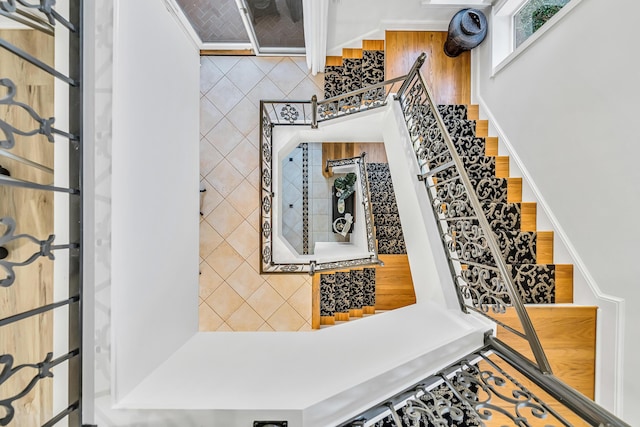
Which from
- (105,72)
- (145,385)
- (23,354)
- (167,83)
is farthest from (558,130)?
(23,354)

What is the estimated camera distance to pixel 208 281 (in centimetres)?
429

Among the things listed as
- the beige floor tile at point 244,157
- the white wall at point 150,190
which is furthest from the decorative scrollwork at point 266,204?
the white wall at point 150,190

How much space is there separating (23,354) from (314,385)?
3.42ft

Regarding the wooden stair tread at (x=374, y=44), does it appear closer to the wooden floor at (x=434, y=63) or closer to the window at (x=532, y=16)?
the wooden floor at (x=434, y=63)

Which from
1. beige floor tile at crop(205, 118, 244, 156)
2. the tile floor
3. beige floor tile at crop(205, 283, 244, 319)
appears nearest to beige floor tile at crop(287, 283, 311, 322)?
the tile floor

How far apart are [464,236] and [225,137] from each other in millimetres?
3818

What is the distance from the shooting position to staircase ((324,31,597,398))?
1.78 m

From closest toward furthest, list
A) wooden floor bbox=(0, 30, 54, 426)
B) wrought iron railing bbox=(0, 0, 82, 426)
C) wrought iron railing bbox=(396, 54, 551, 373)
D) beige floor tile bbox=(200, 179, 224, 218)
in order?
wrought iron railing bbox=(0, 0, 82, 426) < wooden floor bbox=(0, 30, 54, 426) < wrought iron railing bbox=(396, 54, 551, 373) < beige floor tile bbox=(200, 179, 224, 218)

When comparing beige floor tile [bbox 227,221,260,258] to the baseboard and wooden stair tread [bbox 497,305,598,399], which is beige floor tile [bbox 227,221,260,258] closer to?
wooden stair tread [bbox 497,305,598,399]

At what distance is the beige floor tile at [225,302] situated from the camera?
4242 mm

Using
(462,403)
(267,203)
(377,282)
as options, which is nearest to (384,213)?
(377,282)

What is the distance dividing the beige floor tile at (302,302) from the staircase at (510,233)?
3.56 ft

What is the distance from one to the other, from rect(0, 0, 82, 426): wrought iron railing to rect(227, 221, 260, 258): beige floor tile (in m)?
3.26

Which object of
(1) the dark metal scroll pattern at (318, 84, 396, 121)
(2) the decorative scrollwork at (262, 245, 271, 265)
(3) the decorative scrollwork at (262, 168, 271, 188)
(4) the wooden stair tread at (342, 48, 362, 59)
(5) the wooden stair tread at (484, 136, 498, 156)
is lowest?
(2) the decorative scrollwork at (262, 245, 271, 265)
